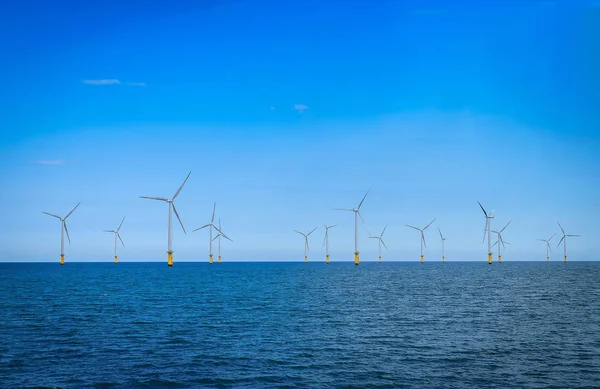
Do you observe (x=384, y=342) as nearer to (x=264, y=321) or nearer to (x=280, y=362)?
(x=280, y=362)

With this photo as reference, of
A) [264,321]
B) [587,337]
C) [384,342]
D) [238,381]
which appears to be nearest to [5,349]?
[238,381]

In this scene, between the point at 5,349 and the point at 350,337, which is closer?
the point at 5,349

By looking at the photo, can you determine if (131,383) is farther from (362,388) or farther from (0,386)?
(362,388)

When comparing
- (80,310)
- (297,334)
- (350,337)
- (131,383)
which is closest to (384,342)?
(350,337)

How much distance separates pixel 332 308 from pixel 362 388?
4281 centimetres

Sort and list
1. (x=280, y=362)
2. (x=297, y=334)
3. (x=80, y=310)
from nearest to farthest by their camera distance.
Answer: (x=280, y=362) < (x=297, y=334) < (x=80, y=310)

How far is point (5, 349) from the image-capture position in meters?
42.8

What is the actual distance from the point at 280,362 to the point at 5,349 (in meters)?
23.5

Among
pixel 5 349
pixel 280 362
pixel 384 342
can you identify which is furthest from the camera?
pixel 384 342

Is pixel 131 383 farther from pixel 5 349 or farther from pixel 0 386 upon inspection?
pixel 5 349

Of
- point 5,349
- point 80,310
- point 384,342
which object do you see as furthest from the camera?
point 80,310

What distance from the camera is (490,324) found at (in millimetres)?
57938

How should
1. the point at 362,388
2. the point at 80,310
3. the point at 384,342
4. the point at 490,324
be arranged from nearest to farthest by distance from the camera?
the point at 362,388
the point at 384,342
the point at 490,324
the point at 80,310

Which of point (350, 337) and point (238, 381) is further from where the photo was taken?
point (350, 337)
